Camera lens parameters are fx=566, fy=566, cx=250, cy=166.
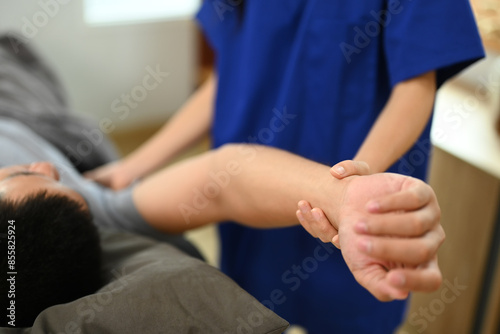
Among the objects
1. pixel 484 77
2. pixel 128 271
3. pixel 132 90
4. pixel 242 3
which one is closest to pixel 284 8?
pixel 242 3

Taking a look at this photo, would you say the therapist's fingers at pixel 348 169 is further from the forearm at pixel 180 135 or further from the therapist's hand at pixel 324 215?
the forearm at pixel 180 135

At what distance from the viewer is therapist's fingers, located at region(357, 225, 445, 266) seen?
0.51 meters

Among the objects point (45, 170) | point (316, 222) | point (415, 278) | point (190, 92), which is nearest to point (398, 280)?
point (415, 278)

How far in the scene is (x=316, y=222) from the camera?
2.01 feet

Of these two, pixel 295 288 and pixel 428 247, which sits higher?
pixel 428 247

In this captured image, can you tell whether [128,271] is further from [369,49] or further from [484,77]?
[484,77]

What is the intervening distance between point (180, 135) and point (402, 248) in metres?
0.80

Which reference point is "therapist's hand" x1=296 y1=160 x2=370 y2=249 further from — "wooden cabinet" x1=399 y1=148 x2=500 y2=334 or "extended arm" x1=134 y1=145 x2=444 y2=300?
"wooden cabinet" x1=399 y1=148 x2=500 y2=334

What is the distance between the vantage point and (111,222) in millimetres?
1060

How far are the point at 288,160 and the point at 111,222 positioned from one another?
0.46m

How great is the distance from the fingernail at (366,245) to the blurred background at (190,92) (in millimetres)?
284

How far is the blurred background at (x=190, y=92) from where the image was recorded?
1.06 m

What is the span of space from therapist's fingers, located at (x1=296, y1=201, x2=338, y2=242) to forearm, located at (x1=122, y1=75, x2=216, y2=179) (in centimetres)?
61

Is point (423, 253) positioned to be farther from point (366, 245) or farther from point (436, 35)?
point (436, 35)
